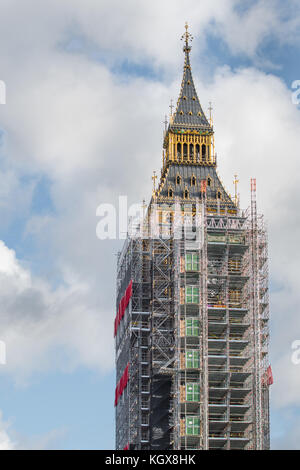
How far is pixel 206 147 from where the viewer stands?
198750 mm

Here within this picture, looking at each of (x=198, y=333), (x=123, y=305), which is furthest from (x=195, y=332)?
(x=123, y=305)

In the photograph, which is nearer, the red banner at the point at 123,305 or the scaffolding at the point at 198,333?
the scaffolding at the point at 198,333

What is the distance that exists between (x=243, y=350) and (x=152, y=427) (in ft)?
51.6

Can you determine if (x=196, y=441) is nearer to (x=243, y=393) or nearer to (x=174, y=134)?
(x=243, y=393)

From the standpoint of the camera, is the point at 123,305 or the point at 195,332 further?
the point at 123,305

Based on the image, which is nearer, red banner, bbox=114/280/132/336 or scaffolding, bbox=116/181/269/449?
scaffolding, bbox=116/181/269/449

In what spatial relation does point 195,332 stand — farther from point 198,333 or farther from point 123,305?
point 123,305

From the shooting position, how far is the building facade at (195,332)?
170m

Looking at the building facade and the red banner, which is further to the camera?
the red banner

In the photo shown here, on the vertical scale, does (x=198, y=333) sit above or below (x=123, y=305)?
below

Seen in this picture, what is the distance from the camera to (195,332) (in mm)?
173375

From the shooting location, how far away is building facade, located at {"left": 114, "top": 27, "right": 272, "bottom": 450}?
17025cm
